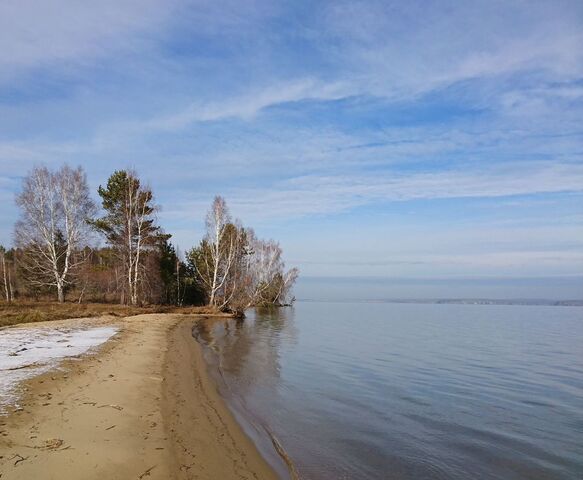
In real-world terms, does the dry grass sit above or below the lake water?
above

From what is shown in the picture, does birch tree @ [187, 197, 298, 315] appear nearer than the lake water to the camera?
No

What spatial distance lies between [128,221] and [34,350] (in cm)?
3116

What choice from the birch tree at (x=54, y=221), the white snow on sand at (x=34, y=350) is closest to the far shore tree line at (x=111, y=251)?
the birch tree at (x=54, y=221)

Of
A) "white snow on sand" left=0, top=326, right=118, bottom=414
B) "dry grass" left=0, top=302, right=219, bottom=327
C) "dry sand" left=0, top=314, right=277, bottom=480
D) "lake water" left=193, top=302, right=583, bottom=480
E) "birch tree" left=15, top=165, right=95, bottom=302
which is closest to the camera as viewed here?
"dry sand" left=0, top=314, right=277, bottom=480

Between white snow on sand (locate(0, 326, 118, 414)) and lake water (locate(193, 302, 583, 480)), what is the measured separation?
4.65m

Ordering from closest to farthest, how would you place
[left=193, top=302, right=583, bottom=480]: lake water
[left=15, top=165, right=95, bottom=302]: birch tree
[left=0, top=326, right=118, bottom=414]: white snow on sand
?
[left=193, top=302, right=583, bottom=480]: lake water, [left=0, top=326, right=118, bottom=414]: white snow on sand, [left=15, top=165, right=95, bottom=302]: birch tree

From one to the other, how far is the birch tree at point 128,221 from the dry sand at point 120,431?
33227mm

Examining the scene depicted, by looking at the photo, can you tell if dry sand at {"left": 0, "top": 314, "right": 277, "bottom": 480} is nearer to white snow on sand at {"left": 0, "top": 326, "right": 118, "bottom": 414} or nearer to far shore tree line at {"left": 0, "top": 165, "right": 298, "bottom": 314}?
white snow on sand at {"left": 0, "top": 326, "right": 118, "bottom": 414}

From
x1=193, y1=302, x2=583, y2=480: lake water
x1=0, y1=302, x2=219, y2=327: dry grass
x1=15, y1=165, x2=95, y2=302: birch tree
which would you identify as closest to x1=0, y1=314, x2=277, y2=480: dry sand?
x1=193, y1=302, x2=583, y2=480: lake water

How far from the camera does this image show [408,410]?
474 inches

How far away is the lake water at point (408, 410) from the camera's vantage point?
830 cm

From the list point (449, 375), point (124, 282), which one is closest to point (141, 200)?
point (124, 282)

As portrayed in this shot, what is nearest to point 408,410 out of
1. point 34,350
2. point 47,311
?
point 34,350

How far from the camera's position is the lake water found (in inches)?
327
